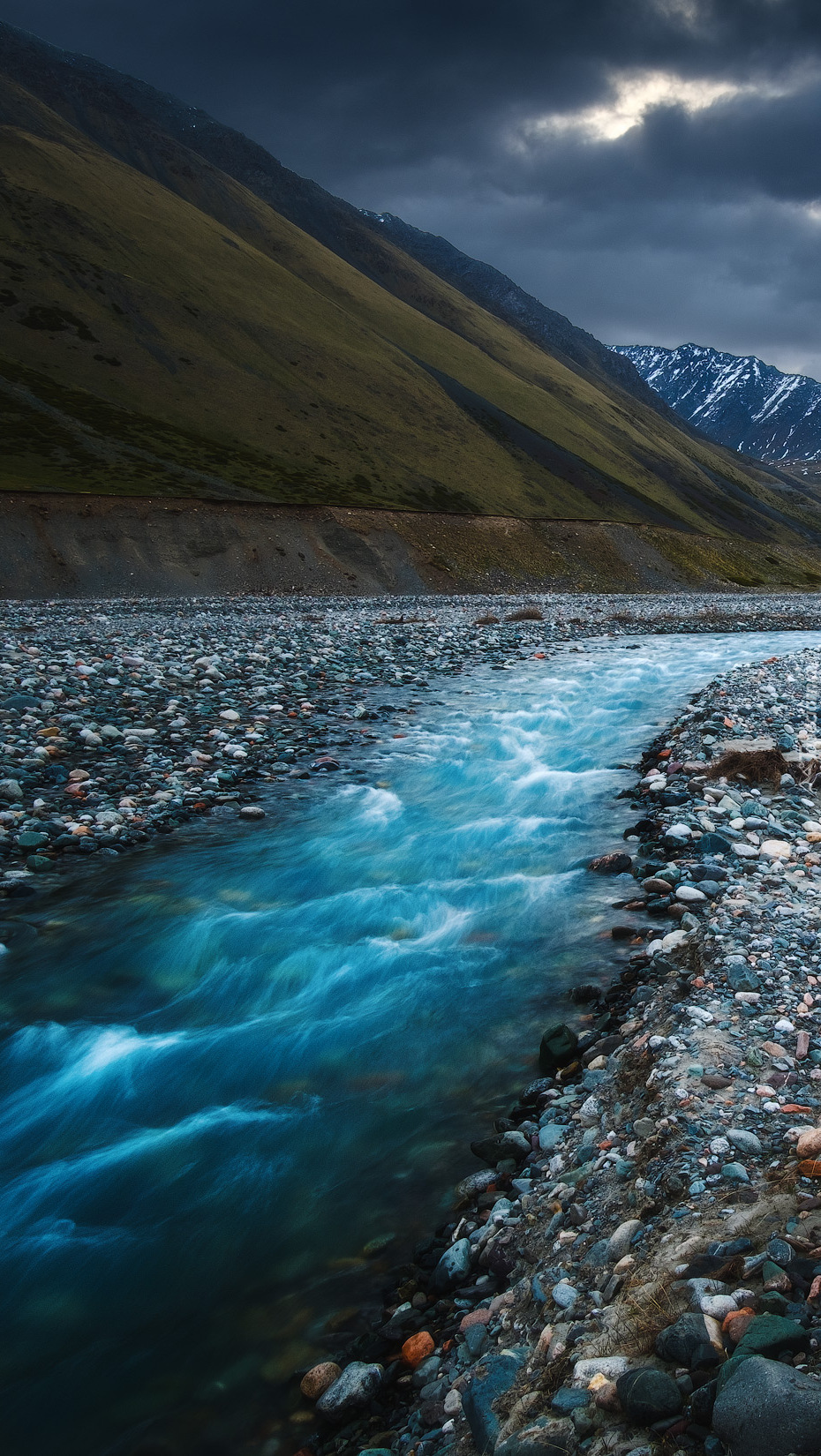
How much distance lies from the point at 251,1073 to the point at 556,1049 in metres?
2.68

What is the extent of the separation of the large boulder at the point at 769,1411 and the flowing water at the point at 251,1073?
237 centimetres

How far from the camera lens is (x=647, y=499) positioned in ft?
Answer: 467

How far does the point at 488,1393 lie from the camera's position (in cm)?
322

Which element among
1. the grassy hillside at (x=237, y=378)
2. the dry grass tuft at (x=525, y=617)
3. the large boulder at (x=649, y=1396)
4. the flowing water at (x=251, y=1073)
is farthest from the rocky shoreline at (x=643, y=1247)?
the grassy hillside at (x=237, y=378)

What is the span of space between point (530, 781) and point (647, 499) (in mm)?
142053

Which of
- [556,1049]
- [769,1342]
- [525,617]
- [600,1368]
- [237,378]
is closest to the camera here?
[769,1342]

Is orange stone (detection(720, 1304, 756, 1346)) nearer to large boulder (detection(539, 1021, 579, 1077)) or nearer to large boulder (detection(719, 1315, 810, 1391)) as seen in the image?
large boulder (detection(719, 1315, 810, 1391))

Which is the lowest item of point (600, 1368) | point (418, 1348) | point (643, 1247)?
point (418, 1348)

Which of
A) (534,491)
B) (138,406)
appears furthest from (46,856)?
(534,491)

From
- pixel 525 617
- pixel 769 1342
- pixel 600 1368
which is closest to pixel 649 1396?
pixel 600 1368

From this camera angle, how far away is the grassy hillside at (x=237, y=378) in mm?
79688

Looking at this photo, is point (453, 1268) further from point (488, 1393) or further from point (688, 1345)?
point (688, 1345)

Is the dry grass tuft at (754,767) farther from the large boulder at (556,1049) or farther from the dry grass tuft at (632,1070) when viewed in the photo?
the dry grass tuft at (632,1070)

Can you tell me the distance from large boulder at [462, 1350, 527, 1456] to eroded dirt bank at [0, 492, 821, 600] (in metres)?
51.1
